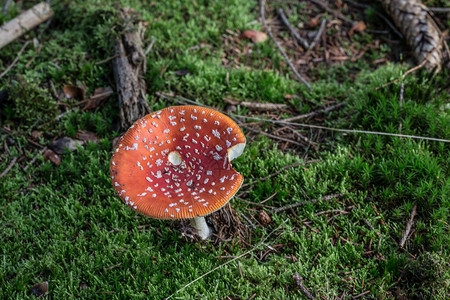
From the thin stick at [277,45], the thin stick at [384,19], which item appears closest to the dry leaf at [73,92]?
the thin stick at [277,45]

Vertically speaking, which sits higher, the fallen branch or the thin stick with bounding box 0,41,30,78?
the thin stick with bounding box 0,41,30,78

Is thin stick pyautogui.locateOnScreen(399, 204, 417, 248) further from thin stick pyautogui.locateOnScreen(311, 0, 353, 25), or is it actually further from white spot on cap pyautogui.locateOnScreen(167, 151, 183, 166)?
thin stick pyautogui.locateOnScreen(311, 0, 353, 25)

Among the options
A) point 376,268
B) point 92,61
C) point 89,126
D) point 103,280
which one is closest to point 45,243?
point 103,280

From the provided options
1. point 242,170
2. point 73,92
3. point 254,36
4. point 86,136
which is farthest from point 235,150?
point 254,36

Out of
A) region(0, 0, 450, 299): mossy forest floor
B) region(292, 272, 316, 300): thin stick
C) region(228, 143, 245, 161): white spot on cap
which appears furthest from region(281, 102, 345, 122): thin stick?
region(292, 272, 316, 300): thin stick

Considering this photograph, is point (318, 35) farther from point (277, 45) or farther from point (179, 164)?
point (179, 164)
